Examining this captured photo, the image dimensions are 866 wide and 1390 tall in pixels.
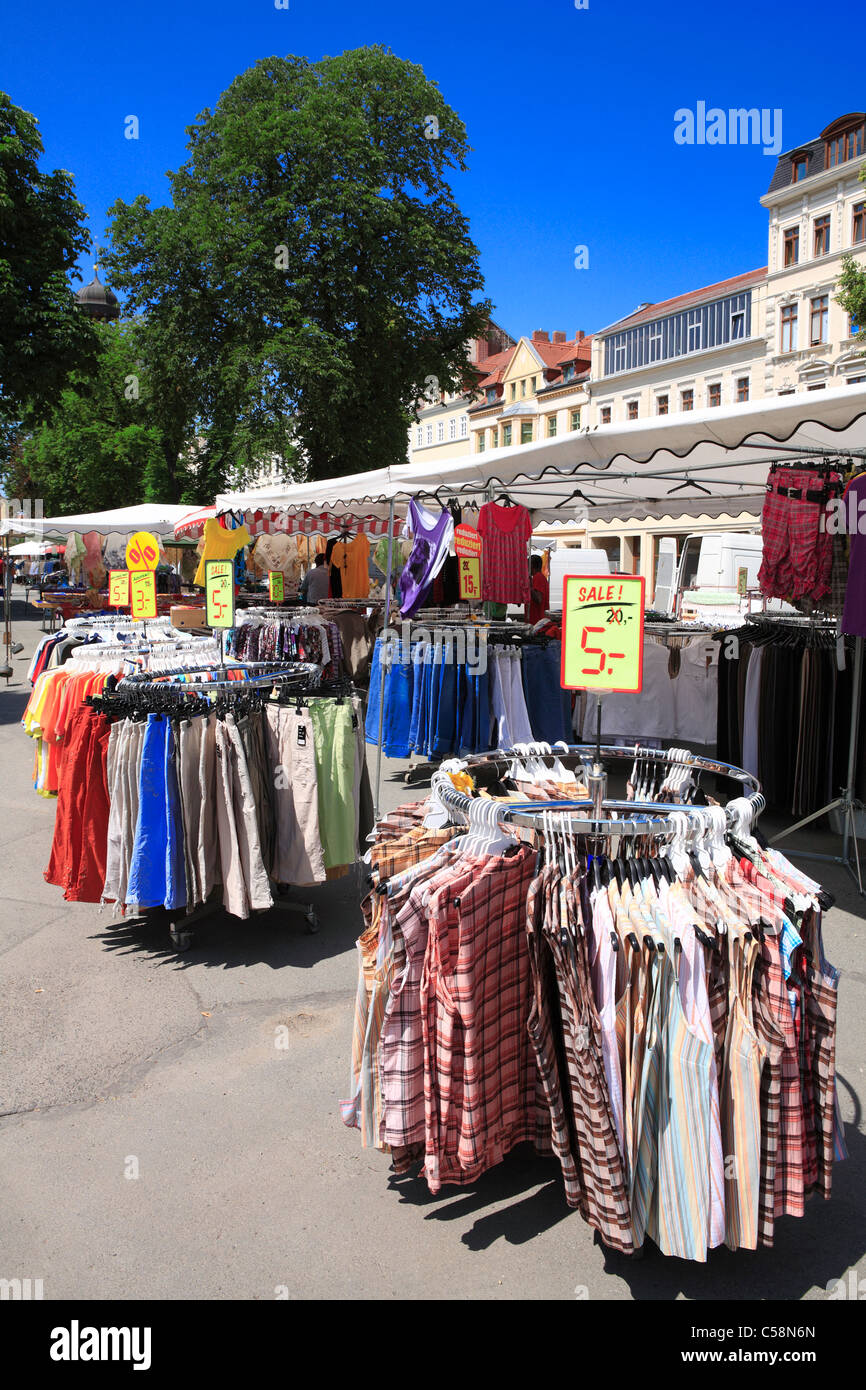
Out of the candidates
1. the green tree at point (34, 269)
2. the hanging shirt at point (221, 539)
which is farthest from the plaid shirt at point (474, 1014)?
the green tree at point (34, 269)

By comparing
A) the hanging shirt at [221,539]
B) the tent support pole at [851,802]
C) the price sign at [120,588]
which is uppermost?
the hanging shirt at [221,539]

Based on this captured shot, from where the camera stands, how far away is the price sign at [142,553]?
6539mm

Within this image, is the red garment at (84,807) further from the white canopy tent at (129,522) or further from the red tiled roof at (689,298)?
the red tiled roof at (689,298)

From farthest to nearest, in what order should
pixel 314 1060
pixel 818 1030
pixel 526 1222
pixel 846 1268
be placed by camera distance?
1. pixel 314 1060
2. pixel 526 1222
3. pixel 846 1268
4. pixel 818 1030

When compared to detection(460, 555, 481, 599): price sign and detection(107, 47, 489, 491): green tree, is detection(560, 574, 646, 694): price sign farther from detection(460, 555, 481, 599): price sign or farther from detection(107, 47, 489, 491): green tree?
detection(107, 47, 489, 491): green tree

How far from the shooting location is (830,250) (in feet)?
103

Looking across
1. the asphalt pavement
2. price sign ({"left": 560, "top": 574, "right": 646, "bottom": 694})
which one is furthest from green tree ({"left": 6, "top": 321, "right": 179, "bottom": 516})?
price sign ({"left": 560, "top": 574, "right": 646, "bottom": 694})

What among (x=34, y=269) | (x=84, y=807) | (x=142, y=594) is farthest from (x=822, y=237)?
(x=84, y=807)

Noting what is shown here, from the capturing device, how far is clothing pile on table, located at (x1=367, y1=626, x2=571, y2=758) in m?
7.09

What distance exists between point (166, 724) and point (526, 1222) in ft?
8.31

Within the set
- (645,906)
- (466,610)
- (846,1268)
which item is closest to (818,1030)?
(645,906)

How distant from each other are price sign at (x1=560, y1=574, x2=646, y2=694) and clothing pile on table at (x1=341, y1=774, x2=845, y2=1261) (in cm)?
62
